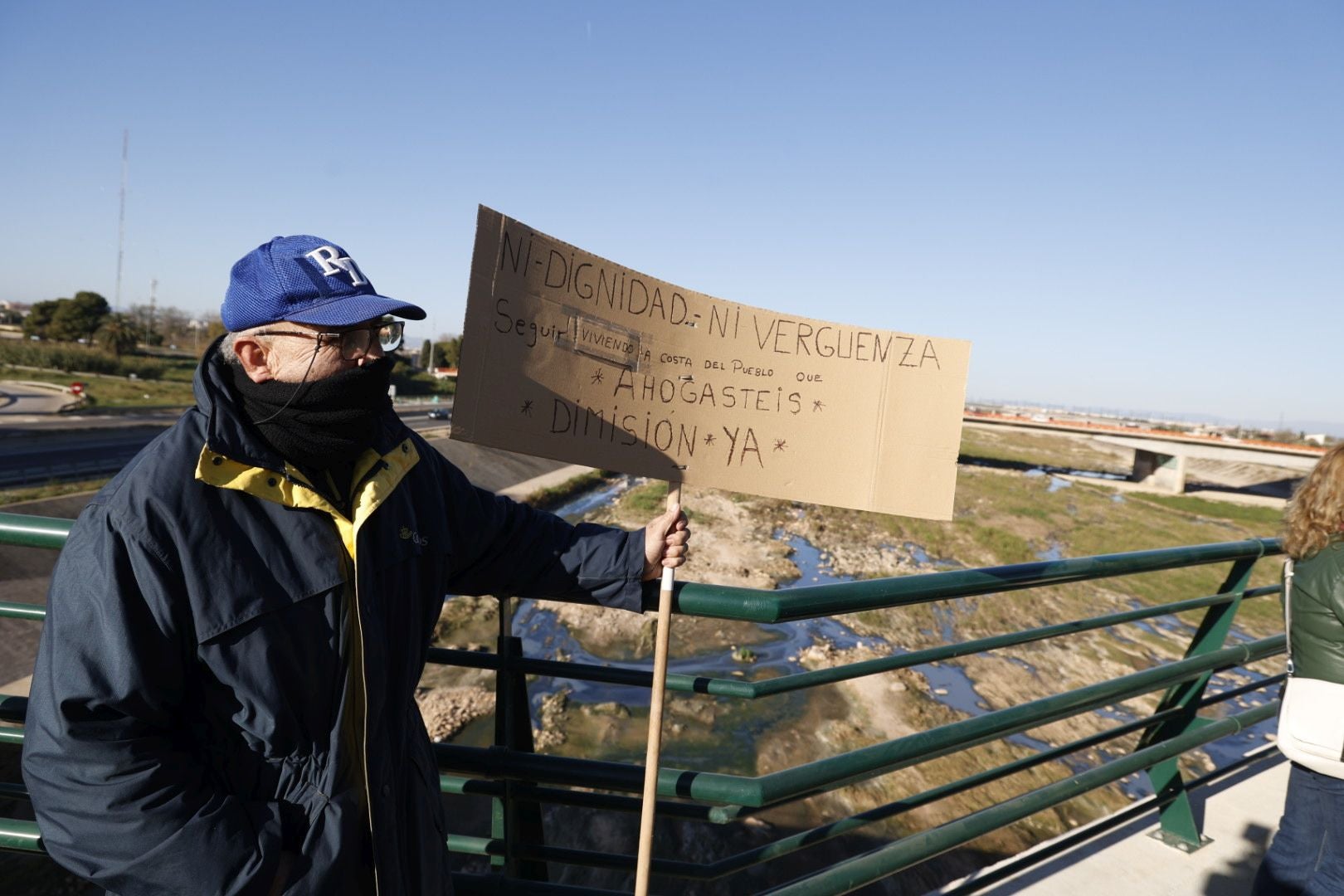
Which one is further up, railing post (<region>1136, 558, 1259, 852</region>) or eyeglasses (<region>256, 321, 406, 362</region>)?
eyeglasses (<region>256, 321, 406, 362</region>)

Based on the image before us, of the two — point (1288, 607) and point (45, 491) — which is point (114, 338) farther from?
point (1288, 607)

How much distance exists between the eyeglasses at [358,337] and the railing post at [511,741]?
644mm

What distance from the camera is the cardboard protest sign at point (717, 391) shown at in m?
1.54

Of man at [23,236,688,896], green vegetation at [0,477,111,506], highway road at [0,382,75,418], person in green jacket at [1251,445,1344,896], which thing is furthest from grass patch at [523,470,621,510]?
man at [23,236,688,896]

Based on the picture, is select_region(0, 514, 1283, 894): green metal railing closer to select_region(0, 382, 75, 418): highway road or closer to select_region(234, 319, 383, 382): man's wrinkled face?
select_region(234, 319, 383, 382): man's wrinkled face

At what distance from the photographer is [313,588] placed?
1225 millimetres

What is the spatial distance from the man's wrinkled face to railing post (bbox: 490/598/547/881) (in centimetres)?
67

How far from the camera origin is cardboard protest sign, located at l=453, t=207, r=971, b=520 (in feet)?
5.04

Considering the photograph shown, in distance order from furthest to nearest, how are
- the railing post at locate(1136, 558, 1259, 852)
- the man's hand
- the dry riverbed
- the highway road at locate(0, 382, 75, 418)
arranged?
the highway road at locate(0, 382, 75, 418) < the dry riverbed < the railing post at locate(1136, 558, 1259, 852) < the man's hand

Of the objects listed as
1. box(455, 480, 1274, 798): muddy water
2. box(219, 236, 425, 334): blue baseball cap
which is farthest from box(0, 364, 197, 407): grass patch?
box(219, 236, 425, 334): blue baseball cap

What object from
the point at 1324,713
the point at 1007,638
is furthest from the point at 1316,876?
the point at 1007,638

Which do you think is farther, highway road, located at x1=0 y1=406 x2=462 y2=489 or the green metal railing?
highway road, located at x1=0 y1=406 x2=462 y2=489

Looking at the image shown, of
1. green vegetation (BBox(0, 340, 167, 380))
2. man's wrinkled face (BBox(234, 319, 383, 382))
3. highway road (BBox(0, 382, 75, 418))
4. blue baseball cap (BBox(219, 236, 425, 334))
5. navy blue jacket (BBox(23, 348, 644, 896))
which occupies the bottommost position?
highway road (BBox(0, 382, 75, 418))

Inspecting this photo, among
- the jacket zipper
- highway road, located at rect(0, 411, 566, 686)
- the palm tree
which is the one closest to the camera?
the jacket zipper
